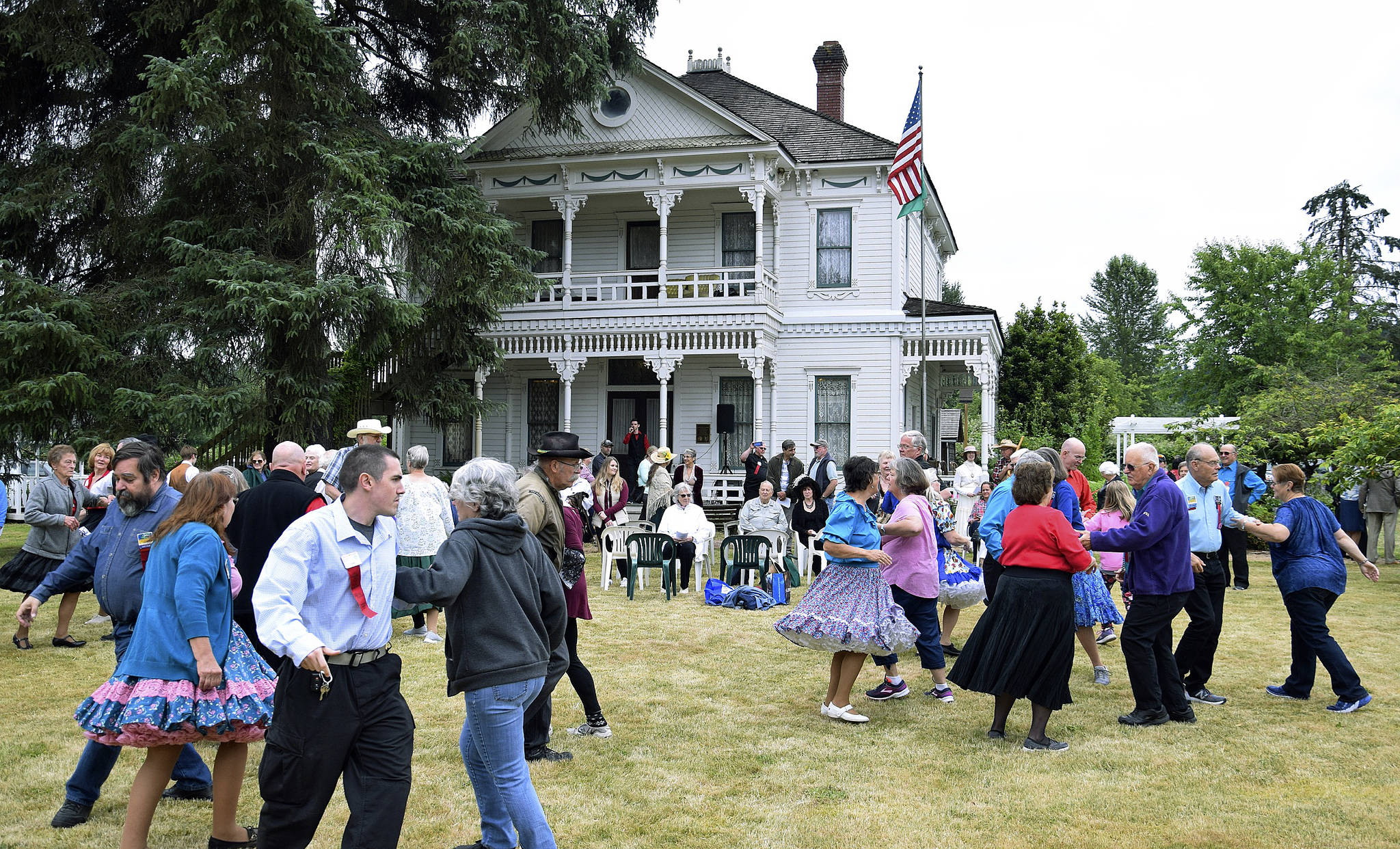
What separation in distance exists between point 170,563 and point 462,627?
50.9 inches

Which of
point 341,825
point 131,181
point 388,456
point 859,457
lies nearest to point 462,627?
point 388,456

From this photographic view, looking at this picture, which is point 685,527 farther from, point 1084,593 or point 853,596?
point 853,596

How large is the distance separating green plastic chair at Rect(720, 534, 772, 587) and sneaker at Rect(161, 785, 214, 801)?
773cm

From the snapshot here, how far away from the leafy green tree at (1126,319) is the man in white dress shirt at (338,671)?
7650cm

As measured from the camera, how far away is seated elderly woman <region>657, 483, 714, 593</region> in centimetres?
1361

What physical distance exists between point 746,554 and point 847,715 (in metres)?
5.74

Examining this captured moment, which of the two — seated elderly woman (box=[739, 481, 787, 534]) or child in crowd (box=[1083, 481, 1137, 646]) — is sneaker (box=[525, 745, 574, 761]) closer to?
child in crowd (box=[1083, 481, 1137, 646])

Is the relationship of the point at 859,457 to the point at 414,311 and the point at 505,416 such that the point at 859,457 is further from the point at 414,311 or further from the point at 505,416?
the point at 505,416

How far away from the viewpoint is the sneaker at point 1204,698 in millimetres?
7703

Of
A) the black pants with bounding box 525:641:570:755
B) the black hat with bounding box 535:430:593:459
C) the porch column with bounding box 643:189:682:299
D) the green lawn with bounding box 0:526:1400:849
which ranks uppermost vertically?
the porch column with bounding box 643:189:682:299

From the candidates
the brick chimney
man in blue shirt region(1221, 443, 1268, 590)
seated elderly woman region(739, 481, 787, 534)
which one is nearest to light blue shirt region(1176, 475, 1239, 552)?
man in blue shirt region(1221, 443, 1268, 590)

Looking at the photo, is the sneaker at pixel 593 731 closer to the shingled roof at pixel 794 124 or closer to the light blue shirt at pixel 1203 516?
the light blue shirt at pixel 1203 516

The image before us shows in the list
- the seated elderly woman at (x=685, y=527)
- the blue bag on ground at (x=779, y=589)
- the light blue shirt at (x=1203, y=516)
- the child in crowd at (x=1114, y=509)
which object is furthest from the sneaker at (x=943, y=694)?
the seated elderly woman at (x=685, y=527)

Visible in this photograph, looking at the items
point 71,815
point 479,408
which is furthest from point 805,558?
point 71,815
